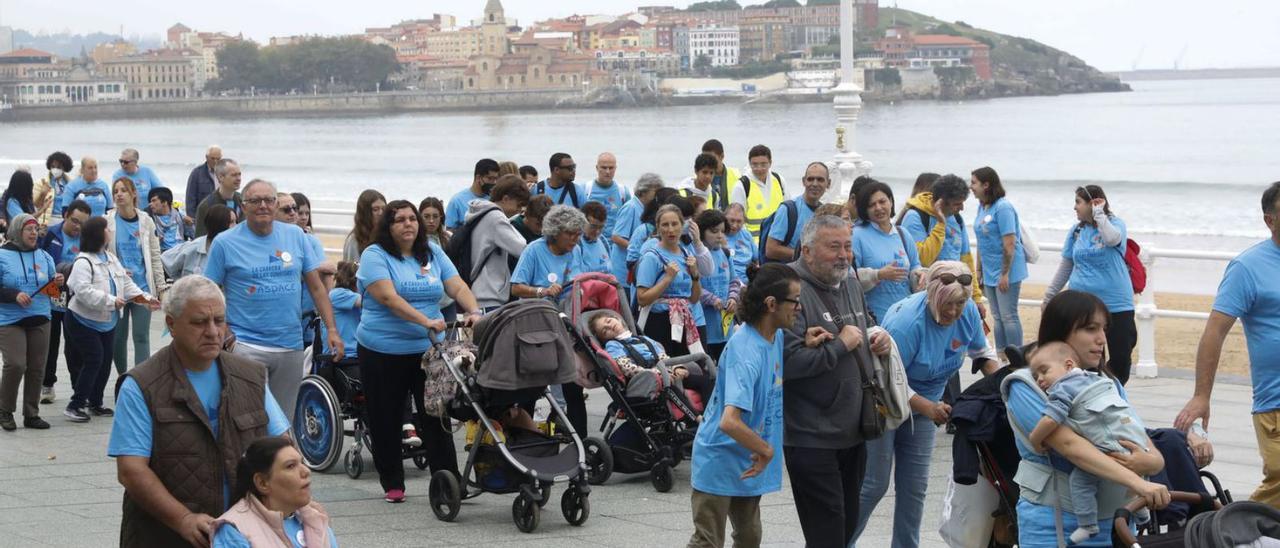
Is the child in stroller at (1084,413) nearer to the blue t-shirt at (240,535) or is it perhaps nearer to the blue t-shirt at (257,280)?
the blue t-shirt at (240,535)

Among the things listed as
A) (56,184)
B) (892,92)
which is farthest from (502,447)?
(892,92)

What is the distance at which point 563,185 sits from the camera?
476 inches

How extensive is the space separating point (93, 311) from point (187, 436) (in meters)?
6.23

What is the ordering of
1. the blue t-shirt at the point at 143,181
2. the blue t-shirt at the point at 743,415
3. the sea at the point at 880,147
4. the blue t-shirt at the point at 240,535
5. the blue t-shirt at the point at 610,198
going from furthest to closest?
the sea at the point at 880,147 < the blue t-shirt at the point at 143,181 < the blue t-shirt at the point at 610,198 < the blue t-shirt at the point at 743,415 < the blue t-shirt at the point at 240,535

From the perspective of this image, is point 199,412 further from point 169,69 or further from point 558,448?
point 169,69

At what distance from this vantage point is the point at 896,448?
21.2ft

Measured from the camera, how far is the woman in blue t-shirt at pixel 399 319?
25.8 ft

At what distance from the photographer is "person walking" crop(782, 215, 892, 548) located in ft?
19.0

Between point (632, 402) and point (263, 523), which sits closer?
point (263, 523)

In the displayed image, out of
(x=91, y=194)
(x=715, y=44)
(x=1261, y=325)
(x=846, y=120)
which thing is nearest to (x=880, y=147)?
(x=846, y=120)

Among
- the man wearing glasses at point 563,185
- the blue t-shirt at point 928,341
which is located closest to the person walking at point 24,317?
the man wearing glasses at point 563,185

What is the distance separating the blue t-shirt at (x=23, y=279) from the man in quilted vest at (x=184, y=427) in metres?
5.94

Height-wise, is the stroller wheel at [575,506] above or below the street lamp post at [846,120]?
below

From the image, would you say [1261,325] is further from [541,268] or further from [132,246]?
[132,246]
